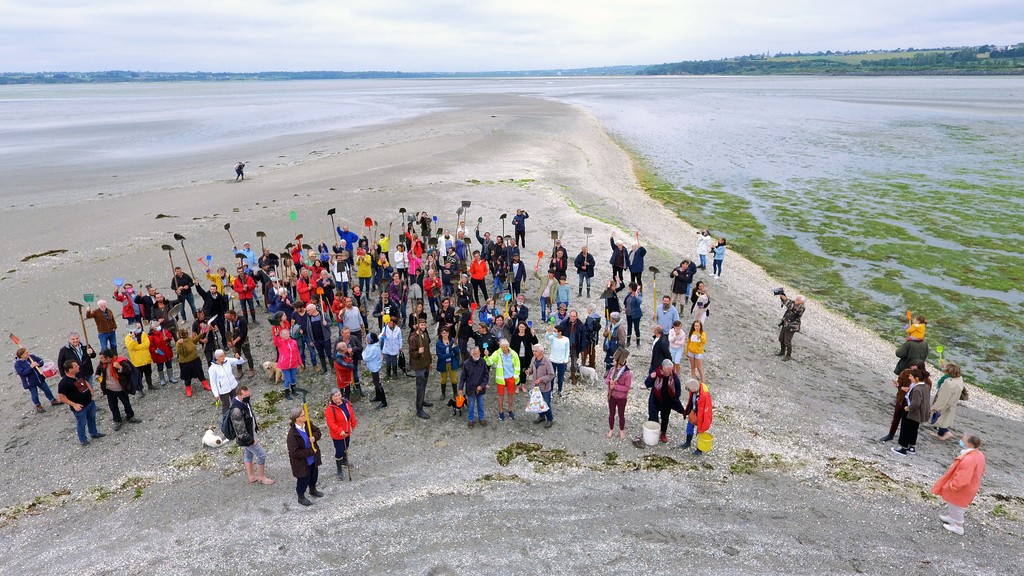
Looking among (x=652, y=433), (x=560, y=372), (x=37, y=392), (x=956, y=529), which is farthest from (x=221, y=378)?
(x=956, y=529)

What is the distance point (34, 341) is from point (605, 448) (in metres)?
15.7

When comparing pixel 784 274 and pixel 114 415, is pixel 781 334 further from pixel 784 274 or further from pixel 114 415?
pixel 114 415

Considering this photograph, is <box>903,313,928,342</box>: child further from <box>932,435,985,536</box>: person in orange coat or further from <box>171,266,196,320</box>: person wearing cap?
<box>171,266,196,320</box>: person wearing cap

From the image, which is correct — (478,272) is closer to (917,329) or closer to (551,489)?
(551,489)

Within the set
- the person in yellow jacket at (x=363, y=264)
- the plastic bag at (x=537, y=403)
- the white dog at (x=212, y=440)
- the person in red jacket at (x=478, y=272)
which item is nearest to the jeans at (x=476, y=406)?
the plastic bag at (x=537, y=403)

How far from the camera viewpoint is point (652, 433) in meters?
10.8

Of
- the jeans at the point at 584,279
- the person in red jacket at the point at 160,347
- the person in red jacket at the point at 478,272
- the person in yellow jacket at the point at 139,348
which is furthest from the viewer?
the jeans at the point at 584,279

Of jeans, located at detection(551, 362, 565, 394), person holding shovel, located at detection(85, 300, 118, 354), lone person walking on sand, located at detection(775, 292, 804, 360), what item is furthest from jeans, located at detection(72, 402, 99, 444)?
lone person walking on sand, located at detection(775, 292, 804, 360)

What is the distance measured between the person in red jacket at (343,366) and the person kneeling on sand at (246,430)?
2162 mm

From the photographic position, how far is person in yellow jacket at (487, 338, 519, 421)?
11.2 meters

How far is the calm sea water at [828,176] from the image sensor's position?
20.6 meters

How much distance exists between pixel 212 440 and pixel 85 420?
2651mm

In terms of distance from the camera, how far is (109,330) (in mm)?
14008

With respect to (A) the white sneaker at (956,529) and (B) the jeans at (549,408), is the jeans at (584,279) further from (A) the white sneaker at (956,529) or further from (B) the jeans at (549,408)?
(A) the white sneaker at (956,529)
